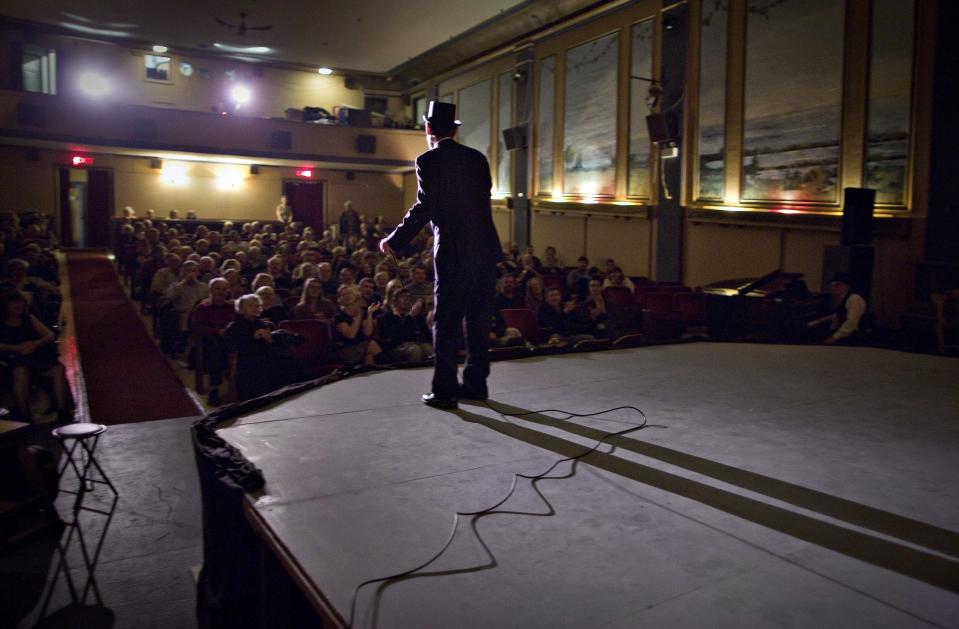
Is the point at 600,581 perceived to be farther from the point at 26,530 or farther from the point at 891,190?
the point at 891,190

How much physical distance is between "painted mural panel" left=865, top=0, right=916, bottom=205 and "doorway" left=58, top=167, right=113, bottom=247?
51.3 ft

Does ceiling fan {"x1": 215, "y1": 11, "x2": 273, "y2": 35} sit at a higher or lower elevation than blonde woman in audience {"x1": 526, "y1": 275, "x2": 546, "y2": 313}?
higher

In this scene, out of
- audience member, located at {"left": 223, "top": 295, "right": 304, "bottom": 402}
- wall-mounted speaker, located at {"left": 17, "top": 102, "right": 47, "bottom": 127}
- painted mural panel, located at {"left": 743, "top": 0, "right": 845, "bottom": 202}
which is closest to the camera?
audience member, located at {"left": 223, "top": 295, "right": 304, "bottom": 402}

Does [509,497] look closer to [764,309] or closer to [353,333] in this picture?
[353,333]

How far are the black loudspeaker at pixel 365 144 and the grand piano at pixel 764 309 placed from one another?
1048 cm

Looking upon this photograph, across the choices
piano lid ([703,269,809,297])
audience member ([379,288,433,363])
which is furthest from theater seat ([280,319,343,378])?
piano lid ([703,269,809,297])

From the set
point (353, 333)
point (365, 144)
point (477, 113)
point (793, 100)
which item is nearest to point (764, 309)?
Answer: point (793, 100)

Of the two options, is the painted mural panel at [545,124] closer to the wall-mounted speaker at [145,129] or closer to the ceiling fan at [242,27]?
→ the ceiling fan at [242,27]

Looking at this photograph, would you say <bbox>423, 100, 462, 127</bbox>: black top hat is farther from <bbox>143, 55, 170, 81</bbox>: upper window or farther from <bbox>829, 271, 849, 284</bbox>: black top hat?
<bbox>143, 55, 170, 81</bbox>: upper window

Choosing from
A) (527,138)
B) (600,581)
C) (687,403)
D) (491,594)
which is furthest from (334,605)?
(527,138)

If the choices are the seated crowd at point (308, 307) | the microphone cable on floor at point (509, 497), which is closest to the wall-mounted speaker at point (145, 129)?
the seated crowd at point (308, 307)

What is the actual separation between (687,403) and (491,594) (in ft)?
5.93

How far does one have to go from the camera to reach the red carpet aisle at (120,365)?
5.45 metres

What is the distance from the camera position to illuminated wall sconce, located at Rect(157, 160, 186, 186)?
17.8 metres
